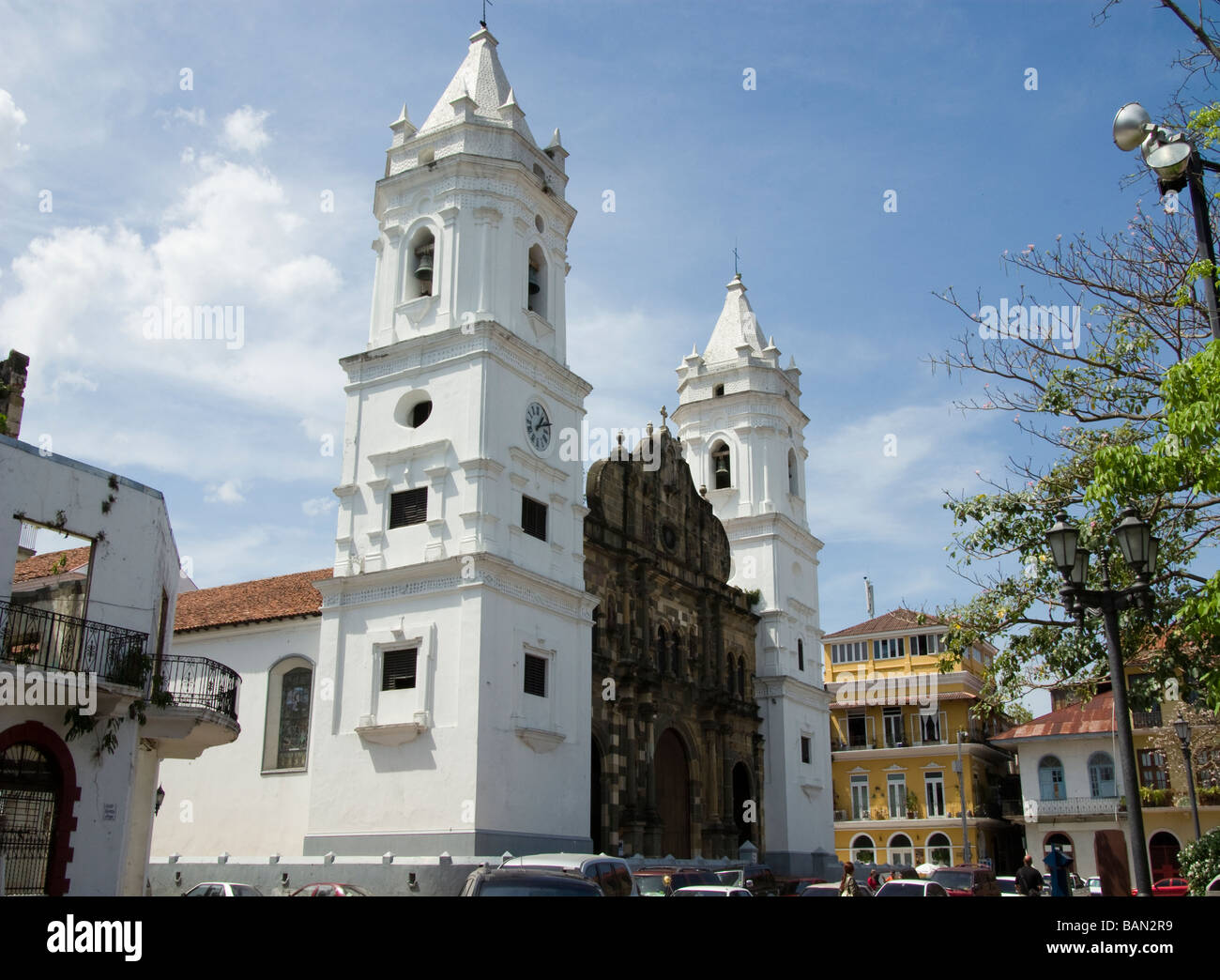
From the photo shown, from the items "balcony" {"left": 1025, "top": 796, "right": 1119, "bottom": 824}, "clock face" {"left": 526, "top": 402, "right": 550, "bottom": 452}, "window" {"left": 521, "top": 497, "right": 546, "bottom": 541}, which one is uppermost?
"clock face" {"left": 526, "top": 402, "right": 550, "bottom": 452}

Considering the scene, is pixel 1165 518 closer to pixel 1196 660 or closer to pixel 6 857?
pixel 1196 660

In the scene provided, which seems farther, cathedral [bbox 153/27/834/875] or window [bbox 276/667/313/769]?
window [bbox 276/667/313/769]

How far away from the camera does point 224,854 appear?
2552cm

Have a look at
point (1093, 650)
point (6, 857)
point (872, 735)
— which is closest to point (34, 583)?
point (6, 857)

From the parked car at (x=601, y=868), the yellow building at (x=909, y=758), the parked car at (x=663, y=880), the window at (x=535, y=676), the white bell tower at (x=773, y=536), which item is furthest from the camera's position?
the yellow building at (x=909, y=758)

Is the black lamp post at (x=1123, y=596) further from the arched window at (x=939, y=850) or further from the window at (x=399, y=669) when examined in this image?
the arched window at (x=939, y=850)

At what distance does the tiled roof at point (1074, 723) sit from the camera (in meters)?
44.8

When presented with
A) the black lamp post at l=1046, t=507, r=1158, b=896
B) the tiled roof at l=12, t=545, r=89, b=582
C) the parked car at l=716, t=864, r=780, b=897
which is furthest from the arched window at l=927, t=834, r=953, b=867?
the black lamp post at l=1046, t=507, r=1158, b=896

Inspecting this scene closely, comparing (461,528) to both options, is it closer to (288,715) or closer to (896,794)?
(288,715)

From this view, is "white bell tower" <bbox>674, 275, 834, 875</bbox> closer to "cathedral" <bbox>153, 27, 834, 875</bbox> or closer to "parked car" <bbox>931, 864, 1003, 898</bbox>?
"cathedral" <bbox>153, 27, 834, 875</bbox>

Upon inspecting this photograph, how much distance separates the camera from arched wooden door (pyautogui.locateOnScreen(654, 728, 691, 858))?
3269 centimetres

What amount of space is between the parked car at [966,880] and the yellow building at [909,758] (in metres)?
28.2

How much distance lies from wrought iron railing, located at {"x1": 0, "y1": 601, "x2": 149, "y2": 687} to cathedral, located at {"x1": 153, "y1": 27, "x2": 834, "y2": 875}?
331 inches

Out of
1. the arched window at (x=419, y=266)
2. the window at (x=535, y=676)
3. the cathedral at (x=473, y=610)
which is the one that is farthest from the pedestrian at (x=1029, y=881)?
the arched window at (x=419, y=266)
